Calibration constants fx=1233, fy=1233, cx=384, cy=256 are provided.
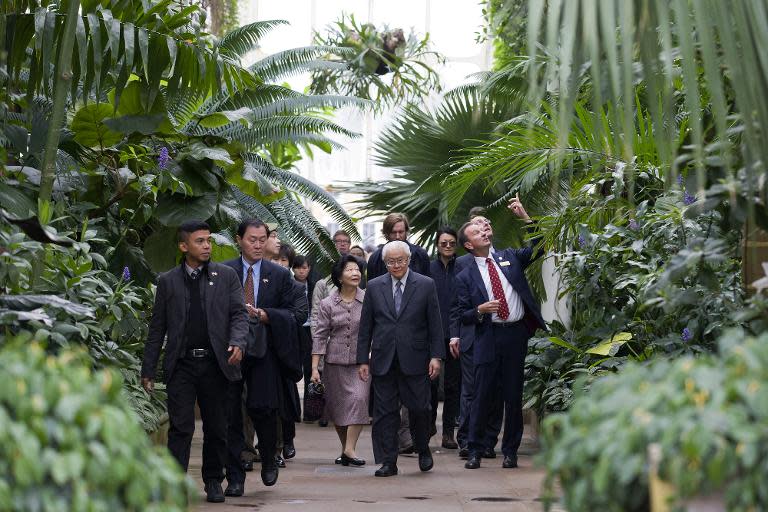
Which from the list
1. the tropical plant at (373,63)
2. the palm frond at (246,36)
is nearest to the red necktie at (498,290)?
the palm frond at (246,36)

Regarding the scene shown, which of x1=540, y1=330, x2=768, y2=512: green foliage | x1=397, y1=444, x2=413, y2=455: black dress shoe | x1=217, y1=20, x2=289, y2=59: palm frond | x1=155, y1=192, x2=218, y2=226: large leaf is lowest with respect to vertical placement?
x1=397, y1=444, x2=413, y2=455: black dress shoe

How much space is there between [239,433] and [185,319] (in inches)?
39.5

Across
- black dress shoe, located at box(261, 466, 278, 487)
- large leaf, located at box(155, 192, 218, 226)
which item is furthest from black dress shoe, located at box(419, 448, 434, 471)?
large leaf, located at box(155, 192, 218, 226)

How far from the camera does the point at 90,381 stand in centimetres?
307

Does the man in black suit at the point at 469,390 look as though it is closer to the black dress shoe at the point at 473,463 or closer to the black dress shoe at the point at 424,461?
the black dress shoe at the point at 473,463

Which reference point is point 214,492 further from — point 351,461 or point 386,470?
point 351,461

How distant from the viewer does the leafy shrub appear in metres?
2.71

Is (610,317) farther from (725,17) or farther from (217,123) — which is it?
(725,17)

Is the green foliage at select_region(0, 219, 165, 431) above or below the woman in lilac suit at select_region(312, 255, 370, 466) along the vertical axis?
above

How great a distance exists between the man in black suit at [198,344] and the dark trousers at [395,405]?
5.50ft

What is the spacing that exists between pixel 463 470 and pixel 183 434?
2.67m

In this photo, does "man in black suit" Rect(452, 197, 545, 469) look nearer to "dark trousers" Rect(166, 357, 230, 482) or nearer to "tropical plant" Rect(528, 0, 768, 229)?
"dark trousers" Rect(166, 357, 230, 482)

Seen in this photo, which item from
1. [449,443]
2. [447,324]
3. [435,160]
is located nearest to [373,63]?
[435,160]

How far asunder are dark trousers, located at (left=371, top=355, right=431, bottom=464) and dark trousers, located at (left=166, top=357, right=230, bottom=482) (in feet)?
5.50
